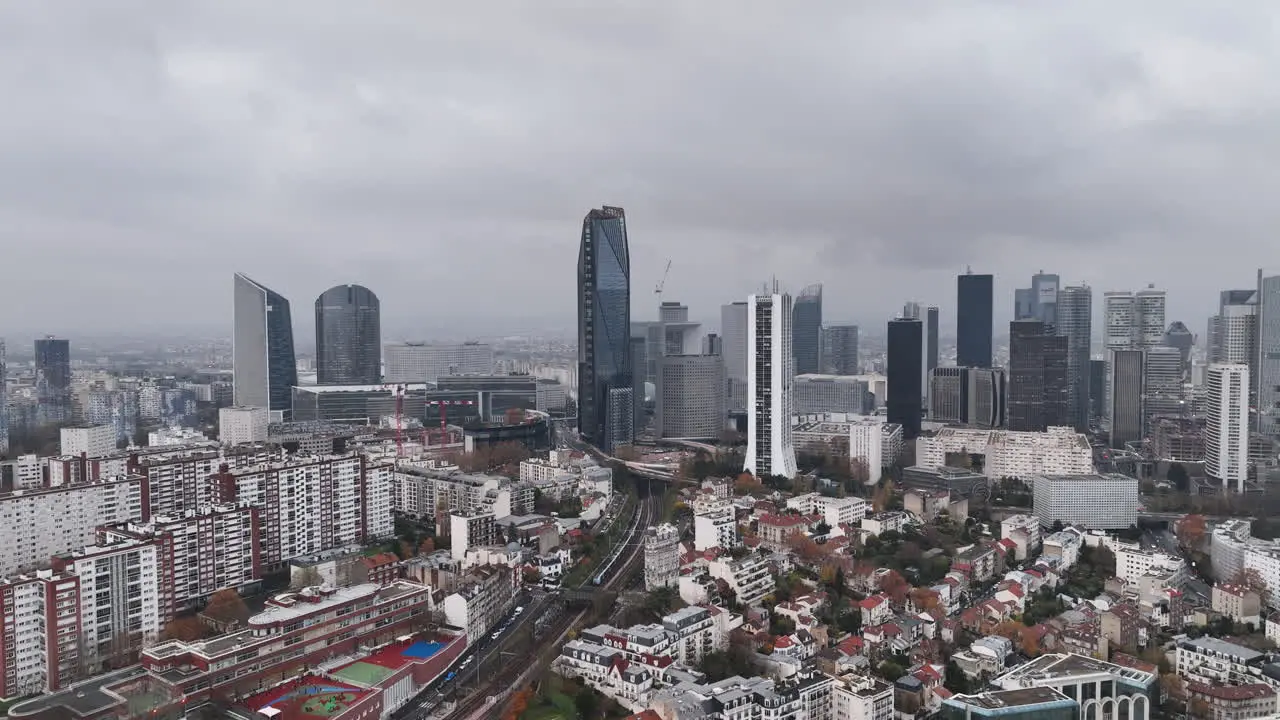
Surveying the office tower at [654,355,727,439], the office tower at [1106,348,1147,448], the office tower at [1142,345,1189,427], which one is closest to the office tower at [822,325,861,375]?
the office tower at [1142,345,1189,427]

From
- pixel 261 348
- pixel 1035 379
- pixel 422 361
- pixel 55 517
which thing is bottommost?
pixel 55 517

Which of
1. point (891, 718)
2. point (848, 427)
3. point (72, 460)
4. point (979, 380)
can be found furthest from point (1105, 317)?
point (72, 460)

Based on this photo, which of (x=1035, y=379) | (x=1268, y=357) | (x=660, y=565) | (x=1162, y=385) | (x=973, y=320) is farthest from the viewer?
(x=973, y=320)

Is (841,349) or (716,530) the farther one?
(841,349)

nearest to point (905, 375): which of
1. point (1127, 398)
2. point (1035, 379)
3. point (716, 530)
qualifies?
point (1035, 379)

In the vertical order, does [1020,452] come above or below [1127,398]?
below

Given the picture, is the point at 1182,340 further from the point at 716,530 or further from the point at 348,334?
the point at 348,334

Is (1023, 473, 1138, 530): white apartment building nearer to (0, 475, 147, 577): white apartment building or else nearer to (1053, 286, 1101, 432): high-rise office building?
(1053, 286, 1101, 432): high-rise office building
